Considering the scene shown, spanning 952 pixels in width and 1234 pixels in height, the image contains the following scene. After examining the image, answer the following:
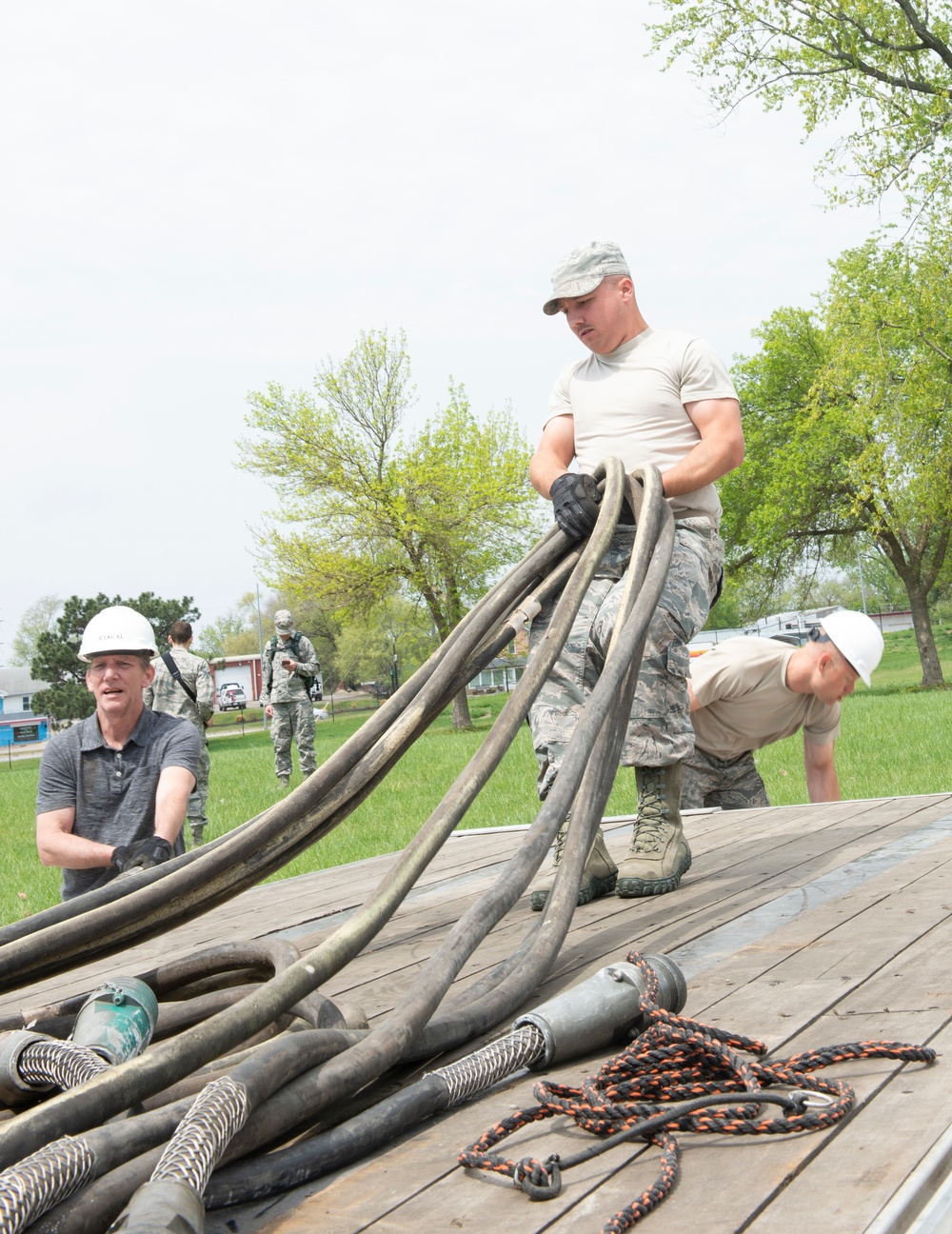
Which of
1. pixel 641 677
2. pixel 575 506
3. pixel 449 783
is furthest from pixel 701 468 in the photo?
pixel 449 783

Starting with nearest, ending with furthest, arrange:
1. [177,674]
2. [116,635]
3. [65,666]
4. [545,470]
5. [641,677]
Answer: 1. [641,677]
2. [116,635]
3. [545,470]
4. [177,674]
5. [65,666]

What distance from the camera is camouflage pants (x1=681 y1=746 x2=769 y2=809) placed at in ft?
19.4

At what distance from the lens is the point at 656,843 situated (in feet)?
11.8

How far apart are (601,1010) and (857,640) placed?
10.6ft

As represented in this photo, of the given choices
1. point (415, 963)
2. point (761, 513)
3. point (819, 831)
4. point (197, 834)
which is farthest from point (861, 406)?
point (415, 963)

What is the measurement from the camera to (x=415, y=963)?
2.90 meters

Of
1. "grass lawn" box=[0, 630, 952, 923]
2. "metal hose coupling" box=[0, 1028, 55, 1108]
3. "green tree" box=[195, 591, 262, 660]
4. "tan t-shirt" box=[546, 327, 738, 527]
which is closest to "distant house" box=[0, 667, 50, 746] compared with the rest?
"green tree" box=[195, 591, 262, 660]

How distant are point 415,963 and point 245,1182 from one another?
1.33m

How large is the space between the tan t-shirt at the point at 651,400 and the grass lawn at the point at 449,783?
4.05 meters

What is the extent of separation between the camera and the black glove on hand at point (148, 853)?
3410 mm

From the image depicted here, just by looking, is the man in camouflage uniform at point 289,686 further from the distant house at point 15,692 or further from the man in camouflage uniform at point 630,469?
the distant house at point 15,692

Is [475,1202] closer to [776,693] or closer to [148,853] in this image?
[148,853]

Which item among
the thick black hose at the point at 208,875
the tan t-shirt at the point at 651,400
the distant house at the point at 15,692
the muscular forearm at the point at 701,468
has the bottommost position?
the distant house at the point at 15,692

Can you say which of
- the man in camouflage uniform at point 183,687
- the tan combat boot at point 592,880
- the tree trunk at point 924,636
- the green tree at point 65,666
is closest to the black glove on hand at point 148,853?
the tan combat boot at point 592,880
